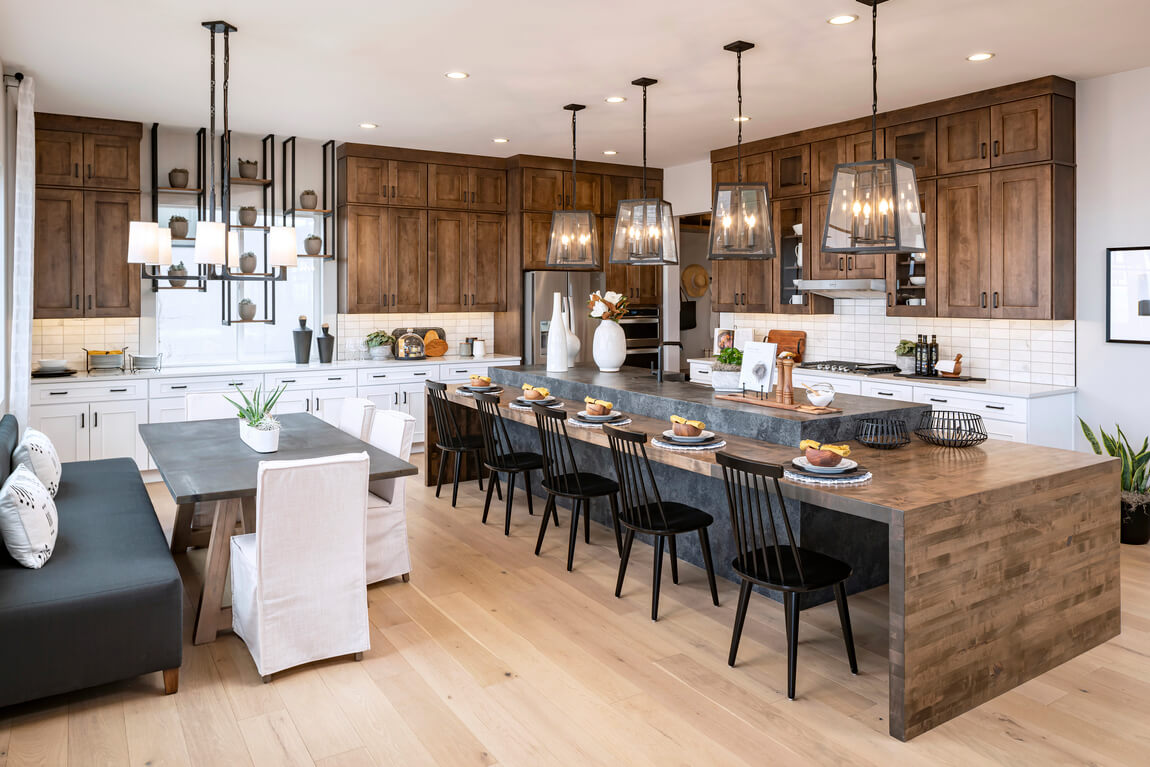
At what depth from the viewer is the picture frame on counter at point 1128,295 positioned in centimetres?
507

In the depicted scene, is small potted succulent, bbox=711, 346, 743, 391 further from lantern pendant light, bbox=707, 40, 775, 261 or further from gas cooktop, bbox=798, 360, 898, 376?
gas cooktop, bbox=798, 360, 898, 376

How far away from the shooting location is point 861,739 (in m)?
2.69

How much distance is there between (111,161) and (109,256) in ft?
2.42

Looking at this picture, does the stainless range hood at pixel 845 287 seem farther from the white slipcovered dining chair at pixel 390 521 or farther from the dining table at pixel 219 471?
the dining table at pixel 219 471

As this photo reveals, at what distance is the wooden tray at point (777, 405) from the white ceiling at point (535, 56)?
1.92 meters

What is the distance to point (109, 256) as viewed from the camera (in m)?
6.39

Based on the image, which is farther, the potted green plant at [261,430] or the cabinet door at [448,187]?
the cabinet door at [448,187]

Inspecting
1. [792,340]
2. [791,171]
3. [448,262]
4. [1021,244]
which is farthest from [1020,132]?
[448,262]

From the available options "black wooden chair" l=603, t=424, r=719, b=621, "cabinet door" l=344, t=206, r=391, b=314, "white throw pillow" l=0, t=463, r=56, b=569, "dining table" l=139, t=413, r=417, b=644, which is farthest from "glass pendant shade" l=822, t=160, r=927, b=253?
"cabinet door" l=344, t=206, r=391, b=314

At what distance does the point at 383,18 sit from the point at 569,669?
323 cm

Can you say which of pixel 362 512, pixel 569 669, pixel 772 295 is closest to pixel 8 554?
pixel 362 512

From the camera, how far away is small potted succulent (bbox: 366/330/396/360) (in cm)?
759

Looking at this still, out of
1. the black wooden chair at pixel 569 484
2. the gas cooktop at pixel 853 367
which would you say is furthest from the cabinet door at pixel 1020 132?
the black wooden chair at pixel 569 484

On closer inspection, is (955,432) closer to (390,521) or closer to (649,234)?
(649,234)
